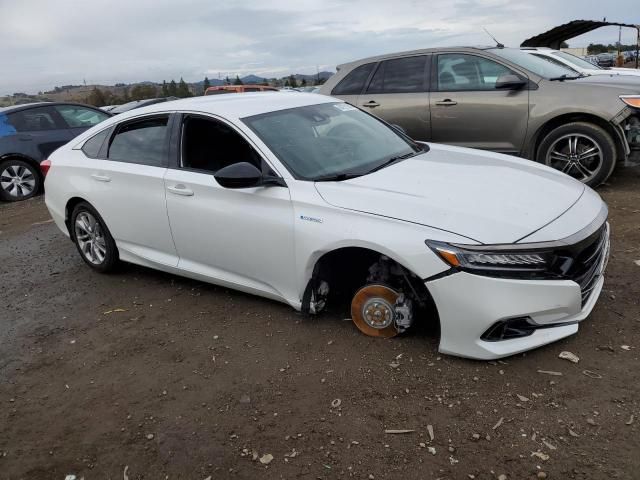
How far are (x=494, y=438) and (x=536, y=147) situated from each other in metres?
4.72

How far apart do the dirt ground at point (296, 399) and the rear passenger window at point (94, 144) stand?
1.52 meters

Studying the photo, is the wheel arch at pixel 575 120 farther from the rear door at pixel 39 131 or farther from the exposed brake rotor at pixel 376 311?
the rear door at pixel 39 131

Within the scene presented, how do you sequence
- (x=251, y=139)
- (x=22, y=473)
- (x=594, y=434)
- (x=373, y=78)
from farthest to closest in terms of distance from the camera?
(x=373, y=78), (x=251, y=139), (x=22, y=473), (x=594, y=434)

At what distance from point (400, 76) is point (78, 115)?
625 cm

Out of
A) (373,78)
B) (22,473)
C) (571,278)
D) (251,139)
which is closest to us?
(22,473)

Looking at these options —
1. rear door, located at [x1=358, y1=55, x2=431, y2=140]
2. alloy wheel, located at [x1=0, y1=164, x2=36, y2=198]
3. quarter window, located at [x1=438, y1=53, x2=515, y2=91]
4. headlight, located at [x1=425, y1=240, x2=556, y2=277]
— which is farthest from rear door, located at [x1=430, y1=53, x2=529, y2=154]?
alloy wheel, located at [x1=0, y1=164, x2=36, y2=198]

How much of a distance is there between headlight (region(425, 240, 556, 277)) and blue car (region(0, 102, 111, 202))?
863 centimetres

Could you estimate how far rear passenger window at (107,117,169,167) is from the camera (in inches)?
177

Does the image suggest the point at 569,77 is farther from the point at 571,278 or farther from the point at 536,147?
the point at 571,278

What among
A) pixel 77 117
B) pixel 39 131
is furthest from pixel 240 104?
pixel 77 117

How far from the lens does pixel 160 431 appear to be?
2971 millimetres

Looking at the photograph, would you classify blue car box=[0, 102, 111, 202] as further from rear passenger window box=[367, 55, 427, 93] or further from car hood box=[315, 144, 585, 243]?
car hood box=[315, 144, 585, 243]

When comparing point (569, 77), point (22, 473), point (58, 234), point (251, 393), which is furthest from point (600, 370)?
point (58, 234)

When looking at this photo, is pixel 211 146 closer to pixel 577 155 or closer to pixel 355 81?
pixel 355 81
